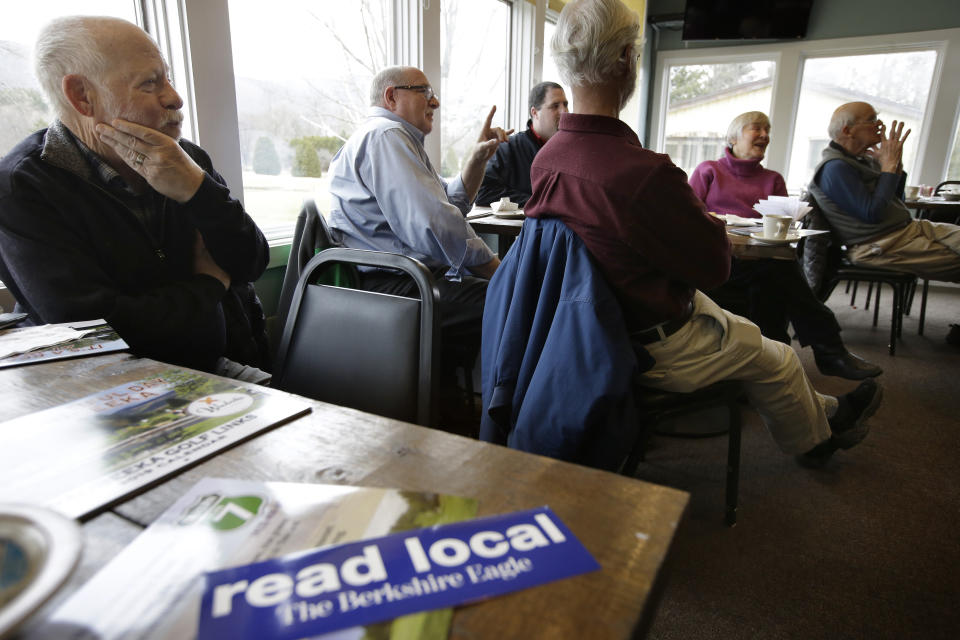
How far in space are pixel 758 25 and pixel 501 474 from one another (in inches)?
254

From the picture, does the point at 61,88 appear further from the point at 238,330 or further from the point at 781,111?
the point at 781,111

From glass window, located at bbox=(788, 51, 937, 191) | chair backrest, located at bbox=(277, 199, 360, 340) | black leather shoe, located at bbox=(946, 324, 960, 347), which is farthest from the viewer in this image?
glass window, located at bbox=(788, 51, 937, 191)

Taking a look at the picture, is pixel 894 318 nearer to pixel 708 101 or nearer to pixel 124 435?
pixel 124 435

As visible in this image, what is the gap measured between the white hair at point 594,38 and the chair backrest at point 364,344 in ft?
1.99

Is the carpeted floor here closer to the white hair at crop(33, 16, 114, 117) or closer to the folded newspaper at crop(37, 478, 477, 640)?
the folded newspaper at crop(37, 478, 477, 640)

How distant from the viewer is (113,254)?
122 cm

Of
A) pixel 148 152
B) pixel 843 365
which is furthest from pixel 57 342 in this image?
pixel 843 365

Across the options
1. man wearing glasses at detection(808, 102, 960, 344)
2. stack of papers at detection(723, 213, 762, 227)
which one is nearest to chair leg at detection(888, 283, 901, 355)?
man wearing glasses at detection(808, 102, 960, 344)

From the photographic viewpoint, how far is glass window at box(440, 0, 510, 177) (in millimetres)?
3607

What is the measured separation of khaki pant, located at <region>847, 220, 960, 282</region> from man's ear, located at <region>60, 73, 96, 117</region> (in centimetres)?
327

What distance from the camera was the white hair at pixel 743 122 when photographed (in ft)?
9.68

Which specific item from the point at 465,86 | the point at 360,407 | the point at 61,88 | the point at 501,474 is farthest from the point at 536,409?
the point at 465,86

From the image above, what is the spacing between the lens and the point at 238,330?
142 centimetres

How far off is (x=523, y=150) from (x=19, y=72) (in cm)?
242
